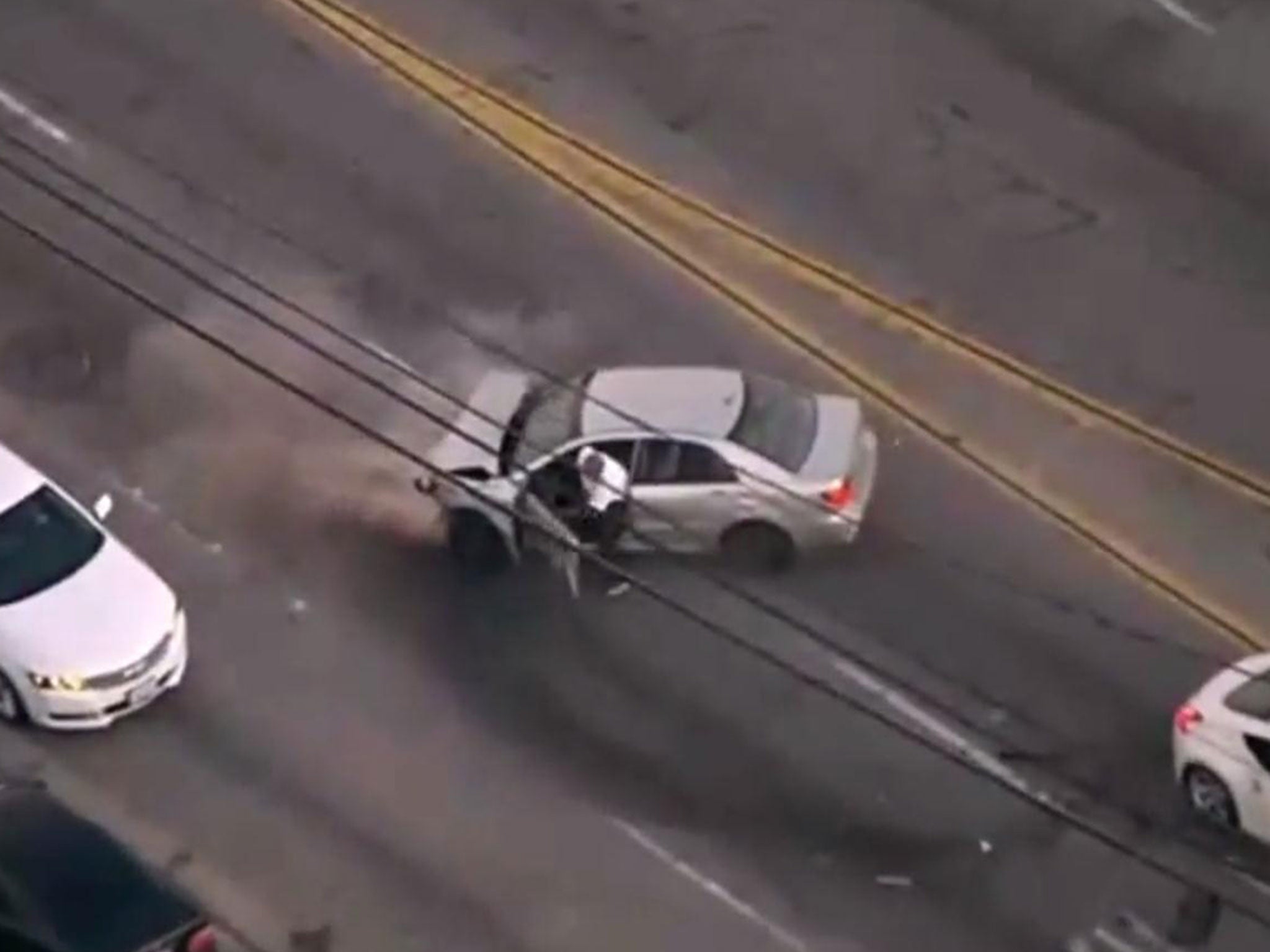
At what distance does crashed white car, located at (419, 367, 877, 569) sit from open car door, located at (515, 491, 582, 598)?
0.03 m

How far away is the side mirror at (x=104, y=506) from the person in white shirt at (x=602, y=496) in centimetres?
363

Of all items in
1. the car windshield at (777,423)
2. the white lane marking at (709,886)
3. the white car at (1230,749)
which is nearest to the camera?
the white car at (1230,749)

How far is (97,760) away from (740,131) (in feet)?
28.7

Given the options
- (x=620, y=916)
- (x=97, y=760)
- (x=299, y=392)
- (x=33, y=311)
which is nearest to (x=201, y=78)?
(x=33, y=311)

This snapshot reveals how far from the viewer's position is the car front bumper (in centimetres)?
2497

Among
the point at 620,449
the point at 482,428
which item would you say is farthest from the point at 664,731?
the point at 482,428

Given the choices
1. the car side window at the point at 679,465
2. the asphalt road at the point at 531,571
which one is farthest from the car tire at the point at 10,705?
the car side window at the point at 679,465

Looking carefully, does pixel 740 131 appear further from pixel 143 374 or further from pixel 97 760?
pixel 97 760

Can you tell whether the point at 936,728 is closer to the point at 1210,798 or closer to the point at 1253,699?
the point at 1210,798

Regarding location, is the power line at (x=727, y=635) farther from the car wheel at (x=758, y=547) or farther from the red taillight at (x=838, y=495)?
the red taillight at (x=838, y=495)

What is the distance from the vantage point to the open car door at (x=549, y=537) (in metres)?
25.9

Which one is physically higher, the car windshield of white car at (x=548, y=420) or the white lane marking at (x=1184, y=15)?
the white lane marking at (x=1184, y=15)

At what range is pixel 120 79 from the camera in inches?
1230

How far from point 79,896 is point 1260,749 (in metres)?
7.59
